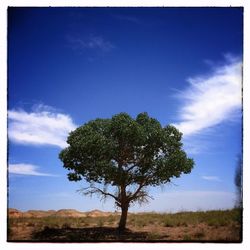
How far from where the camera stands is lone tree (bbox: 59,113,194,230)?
1616cm

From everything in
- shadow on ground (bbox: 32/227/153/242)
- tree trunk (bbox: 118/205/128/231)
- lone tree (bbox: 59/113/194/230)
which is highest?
lone tree (bbox: 59/113/194/230)

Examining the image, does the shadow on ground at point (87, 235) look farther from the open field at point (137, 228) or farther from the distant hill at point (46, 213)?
the distant hill at point (46, 213)

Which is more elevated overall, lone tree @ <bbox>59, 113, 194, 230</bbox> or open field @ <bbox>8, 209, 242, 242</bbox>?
lone tree @ <bbox>59, 113, 194, 230</bbox>

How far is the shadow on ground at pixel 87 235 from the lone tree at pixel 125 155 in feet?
1.94

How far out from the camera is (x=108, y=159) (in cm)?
1645

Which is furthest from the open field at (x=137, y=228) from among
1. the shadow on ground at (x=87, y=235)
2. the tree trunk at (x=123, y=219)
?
the tree trunk at (x=123, y=219)

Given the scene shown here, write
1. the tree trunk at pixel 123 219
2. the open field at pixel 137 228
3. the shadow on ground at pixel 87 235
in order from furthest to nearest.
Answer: the tree trunk at pixel 123 219 < the shadow on ground at pixel 87 235 < the open field at pixel 137 228

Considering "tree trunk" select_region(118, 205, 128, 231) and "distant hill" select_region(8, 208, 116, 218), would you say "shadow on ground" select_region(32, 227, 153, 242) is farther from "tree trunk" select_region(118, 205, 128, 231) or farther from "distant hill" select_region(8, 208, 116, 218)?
"distant hill" select_region(8, 208, 116, 218)

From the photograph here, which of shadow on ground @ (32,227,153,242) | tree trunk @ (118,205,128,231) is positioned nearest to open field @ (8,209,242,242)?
shadow on ground @ (32,227,153,242)

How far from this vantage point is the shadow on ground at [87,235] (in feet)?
50.5

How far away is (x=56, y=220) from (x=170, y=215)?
194 inches

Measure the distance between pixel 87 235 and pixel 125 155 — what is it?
3.36 metres
